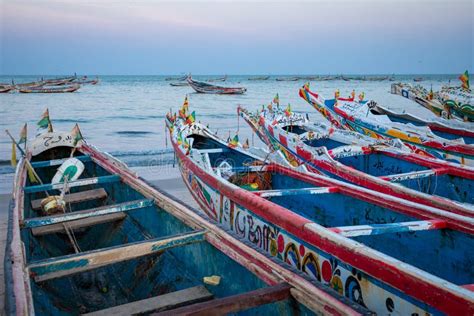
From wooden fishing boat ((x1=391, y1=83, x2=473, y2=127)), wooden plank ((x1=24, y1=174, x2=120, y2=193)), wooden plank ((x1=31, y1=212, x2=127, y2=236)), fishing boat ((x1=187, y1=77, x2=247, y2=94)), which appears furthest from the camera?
fishing boat ((x1=187, y1=77, x2=247, y2=94))

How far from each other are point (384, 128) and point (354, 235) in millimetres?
7133

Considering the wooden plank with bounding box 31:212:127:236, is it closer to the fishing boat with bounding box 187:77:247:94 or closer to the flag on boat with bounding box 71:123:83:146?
the flag on boat with bounding box 71:123:83:146

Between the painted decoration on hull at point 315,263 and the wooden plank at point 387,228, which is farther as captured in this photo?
the wooden plank at point 387,228

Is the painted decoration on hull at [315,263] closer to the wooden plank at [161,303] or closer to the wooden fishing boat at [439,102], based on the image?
the wooden plank at [161,303]

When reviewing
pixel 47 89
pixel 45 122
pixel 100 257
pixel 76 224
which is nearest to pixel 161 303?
pixel 100 257

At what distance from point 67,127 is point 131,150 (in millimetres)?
7343

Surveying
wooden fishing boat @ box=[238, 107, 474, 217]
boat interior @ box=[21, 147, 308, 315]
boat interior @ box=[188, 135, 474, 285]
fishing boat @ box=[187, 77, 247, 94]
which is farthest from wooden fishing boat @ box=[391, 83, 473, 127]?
fishing boat @ box=[187, 77, 247, 94]

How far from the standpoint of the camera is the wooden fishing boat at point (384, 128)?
7.93 meters

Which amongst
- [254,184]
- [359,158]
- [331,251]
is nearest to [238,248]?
[331,251]

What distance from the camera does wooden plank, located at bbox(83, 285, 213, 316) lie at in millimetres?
3117

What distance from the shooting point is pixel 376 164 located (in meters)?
7.47

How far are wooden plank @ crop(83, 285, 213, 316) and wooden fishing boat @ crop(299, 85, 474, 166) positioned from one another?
6.19m

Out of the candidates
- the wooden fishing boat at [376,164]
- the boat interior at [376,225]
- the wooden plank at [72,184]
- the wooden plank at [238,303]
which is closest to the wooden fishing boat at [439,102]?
the wooden fishing boat at [376,164]

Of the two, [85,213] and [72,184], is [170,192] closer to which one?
[72,184]
